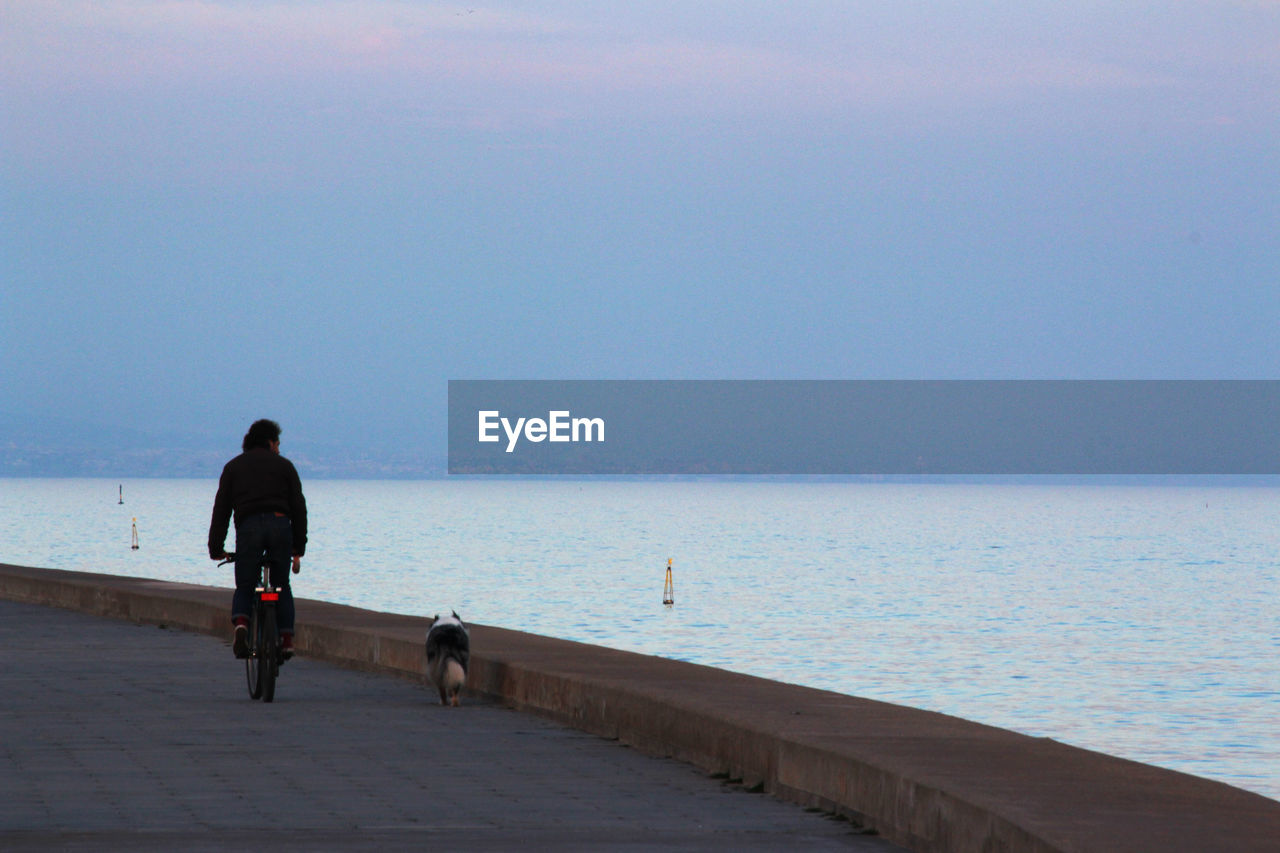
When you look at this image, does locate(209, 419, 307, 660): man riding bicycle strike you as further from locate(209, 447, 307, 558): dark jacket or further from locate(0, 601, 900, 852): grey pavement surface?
locate(0, 601, 900, 852): grey pavement surface

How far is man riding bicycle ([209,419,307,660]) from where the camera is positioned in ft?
50.0

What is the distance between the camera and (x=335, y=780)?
35.5ft

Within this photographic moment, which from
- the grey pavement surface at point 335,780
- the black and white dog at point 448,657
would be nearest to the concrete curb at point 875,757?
the grey pavement surface at point 335,780

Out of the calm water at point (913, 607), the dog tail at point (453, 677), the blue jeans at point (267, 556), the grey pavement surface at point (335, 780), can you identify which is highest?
the blue jeans at point (267, 556)

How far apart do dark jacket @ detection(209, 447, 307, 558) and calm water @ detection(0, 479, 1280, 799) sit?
42.9 feet

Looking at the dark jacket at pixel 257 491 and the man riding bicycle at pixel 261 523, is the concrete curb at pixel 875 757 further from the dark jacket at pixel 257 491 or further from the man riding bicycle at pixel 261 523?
the dark jacket at pixel 257 491

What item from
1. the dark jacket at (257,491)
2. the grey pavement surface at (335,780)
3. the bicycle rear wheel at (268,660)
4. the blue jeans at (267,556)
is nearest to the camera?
the grey pavement surface at (335,780)

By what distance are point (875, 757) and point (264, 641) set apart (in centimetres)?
631

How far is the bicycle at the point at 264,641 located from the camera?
1491 centimetres

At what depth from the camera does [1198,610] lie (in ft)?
225

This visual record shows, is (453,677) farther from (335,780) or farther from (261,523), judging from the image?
(335,780)

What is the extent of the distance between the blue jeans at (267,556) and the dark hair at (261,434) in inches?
22.2

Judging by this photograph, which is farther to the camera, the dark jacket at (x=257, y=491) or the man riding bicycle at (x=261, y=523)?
the dark jacket at (x=257, y=491)

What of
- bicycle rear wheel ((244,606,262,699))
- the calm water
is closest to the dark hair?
bicycle rear wheel ((244,606,262,699))
